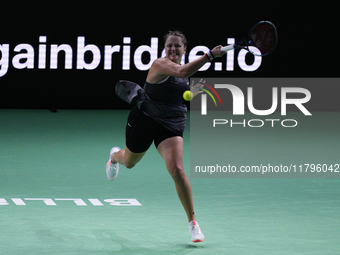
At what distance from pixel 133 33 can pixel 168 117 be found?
29.4 feet

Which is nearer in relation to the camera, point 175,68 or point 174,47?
point 175,68

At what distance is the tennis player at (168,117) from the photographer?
4.34 metres

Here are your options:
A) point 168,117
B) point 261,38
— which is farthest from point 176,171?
point 261,38

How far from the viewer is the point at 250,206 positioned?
539cm

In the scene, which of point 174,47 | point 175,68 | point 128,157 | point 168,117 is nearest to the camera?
point 175,68

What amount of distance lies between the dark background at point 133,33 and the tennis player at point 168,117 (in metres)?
8.54

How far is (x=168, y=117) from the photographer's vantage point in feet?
14.9

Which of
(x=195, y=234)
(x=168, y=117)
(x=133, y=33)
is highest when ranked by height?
(x=133, y=33)

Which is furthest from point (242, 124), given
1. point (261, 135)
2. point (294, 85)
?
point (294, 85)

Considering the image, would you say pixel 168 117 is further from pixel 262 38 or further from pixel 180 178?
pixel 262 38

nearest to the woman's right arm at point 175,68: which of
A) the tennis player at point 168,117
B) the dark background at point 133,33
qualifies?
the tennis player at point 168,117

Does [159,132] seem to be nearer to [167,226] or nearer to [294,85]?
[167,226]

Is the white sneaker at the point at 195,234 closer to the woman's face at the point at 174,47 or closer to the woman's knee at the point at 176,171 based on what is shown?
the woman's knee at the point at 176,171

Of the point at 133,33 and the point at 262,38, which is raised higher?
the point at 133,33
